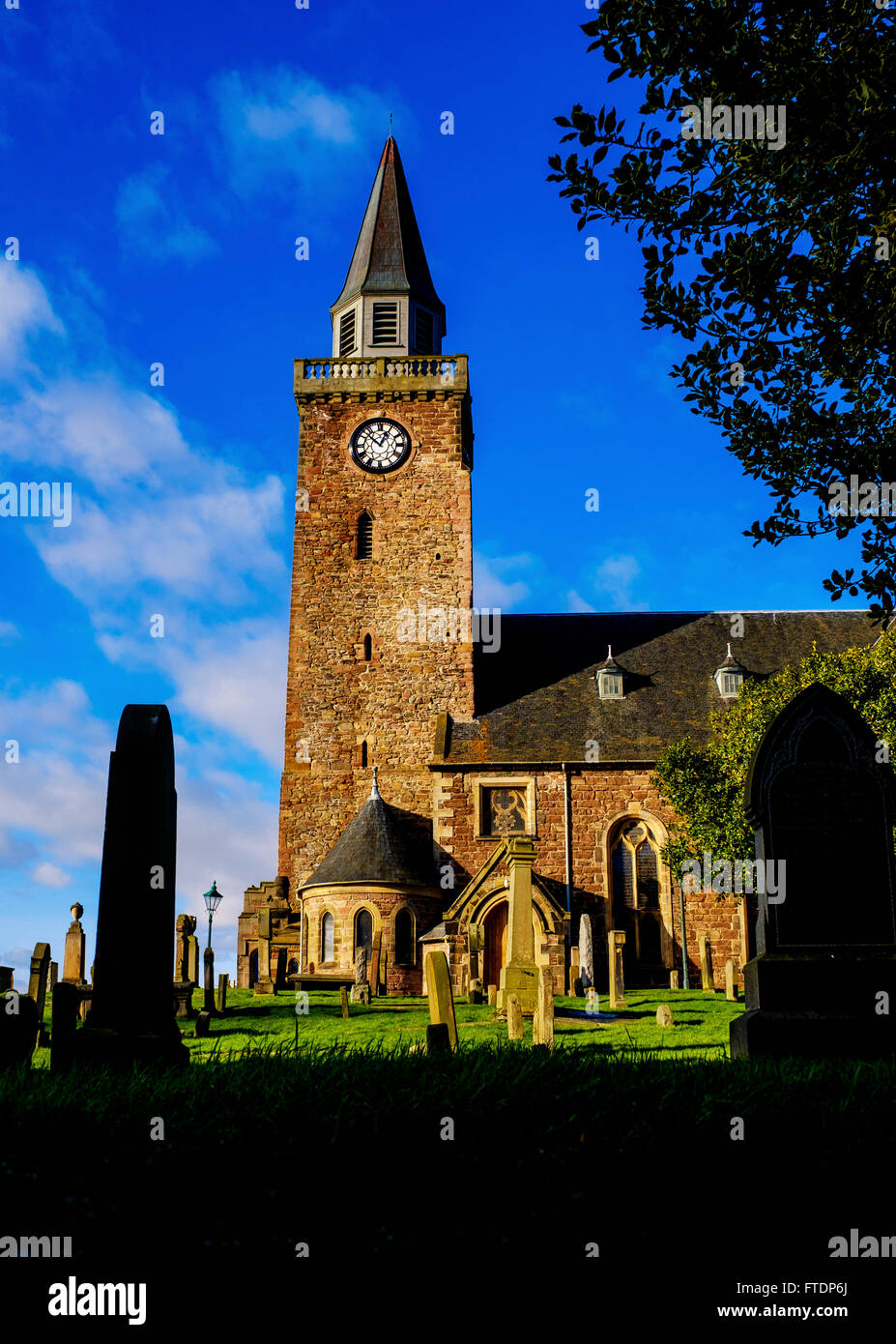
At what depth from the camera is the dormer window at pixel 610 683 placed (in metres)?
35.7

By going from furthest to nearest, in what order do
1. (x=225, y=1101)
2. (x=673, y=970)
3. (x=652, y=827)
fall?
(x=652, y=827) < (x=673, y=970) < (x=225, y=1101)

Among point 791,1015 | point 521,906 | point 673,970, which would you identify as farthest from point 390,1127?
point 673,970

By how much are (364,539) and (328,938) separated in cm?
1321

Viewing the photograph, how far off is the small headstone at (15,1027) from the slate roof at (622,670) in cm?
2503

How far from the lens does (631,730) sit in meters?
34.1

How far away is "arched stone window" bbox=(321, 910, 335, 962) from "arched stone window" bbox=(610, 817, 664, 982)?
801cm

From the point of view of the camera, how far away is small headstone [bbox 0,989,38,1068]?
27.4 ft

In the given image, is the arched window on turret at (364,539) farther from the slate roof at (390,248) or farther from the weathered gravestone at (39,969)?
the weathered gravestone at (39,969)

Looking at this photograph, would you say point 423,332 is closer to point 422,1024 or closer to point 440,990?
point 422,1024

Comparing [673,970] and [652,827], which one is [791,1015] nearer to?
[673,970]

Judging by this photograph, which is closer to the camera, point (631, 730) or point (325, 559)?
point (631, 730)

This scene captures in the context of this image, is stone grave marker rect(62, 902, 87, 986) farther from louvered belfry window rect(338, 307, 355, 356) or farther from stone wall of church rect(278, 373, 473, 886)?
louvered belfry window rect(338, 307, 355, 356)

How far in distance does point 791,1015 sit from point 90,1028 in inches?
220
